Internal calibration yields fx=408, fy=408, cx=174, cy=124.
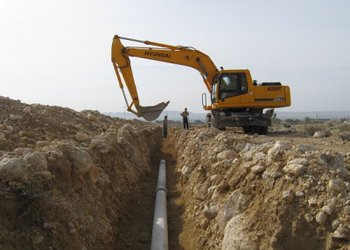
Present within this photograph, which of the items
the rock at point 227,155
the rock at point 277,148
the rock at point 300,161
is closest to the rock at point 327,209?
the rock at point 300,161

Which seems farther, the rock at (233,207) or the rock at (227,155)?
the rock at (227,155)

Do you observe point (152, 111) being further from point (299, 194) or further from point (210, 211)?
point (299, 194)

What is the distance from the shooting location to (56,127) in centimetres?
1118

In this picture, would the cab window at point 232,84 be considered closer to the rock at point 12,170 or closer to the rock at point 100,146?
the rock at point 100,146

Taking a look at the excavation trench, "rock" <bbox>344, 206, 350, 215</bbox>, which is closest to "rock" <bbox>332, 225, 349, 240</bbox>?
"rock" <bbox>344, 206, 350, 215</bbox>

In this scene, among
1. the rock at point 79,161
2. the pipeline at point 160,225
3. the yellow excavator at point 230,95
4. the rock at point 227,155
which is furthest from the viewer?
the yellow excavator at point 230,95

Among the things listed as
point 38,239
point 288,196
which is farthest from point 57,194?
point 288,196

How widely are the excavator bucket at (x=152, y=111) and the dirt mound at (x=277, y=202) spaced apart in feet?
28.5

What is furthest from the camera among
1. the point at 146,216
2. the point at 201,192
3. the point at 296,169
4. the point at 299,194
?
the point at 146,216

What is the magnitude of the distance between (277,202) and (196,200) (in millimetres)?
3398

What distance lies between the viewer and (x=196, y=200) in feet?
29.3

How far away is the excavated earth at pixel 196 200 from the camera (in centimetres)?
527

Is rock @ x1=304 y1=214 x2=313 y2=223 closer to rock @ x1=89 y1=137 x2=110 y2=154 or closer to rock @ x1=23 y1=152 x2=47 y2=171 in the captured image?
rock @ x1=23 y1=152 x2=47 y2=171

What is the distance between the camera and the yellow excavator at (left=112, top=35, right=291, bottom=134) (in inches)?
640
